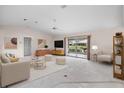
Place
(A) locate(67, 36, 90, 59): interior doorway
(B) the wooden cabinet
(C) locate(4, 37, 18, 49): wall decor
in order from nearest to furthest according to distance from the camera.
A: 1. (B) the wooden cabinet
2. (C) locate(4, 37, 18, 49): wall decor
3. (A) locate(67, 36, 90, 59): interior doorway

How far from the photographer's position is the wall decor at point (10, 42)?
7.84 meters

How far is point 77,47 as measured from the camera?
9234 millimetres

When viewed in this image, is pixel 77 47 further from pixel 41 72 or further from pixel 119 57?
pixel 119 57

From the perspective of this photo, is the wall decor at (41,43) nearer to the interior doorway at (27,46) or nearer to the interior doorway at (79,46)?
the interior doorway at (27,46)

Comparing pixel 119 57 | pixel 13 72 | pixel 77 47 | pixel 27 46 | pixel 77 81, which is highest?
pixel 27 46

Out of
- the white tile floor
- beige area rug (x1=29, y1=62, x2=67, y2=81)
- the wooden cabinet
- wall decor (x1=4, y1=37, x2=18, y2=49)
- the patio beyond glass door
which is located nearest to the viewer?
the white tile floor

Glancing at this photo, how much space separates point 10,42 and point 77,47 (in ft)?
17.8

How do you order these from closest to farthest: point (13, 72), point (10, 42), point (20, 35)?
point (13, 72)
point (10, 42)
point (20, 35)

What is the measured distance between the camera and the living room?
3.19m

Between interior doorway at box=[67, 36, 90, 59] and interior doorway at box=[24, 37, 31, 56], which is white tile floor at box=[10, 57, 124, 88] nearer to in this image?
interior doorway at box=[67, 36, 90, 59]

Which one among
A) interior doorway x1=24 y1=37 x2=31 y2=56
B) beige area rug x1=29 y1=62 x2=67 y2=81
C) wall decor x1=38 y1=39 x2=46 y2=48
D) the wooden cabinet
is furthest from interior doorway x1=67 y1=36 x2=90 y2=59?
the wooden cabinet

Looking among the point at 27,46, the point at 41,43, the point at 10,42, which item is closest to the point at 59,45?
the point at 41,43

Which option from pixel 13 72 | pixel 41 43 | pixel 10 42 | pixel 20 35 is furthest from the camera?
pixel 41 43
